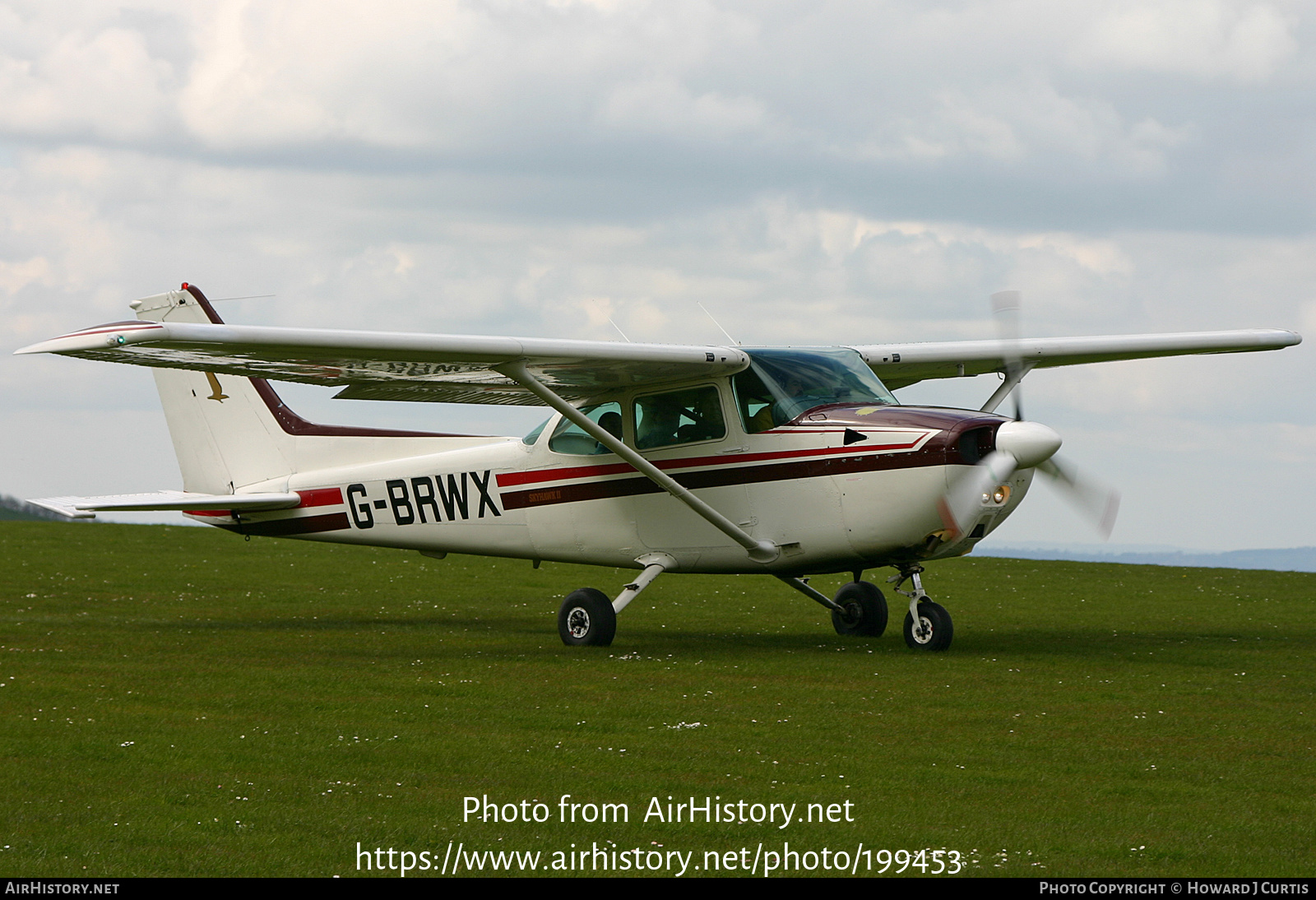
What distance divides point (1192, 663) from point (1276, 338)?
6.60 metres

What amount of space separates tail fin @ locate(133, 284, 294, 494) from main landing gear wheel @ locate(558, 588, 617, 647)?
490 cm

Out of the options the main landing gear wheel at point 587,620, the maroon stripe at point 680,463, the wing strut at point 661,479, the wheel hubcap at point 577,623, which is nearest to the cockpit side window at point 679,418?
the maroon stripe at point 680,463

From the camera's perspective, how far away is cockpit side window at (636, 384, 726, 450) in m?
14.0

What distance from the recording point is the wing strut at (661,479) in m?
13.2

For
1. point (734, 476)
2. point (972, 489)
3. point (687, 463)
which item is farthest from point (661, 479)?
point (972, 489)

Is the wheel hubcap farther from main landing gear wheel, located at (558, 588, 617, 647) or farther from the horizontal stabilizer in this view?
the horizontal stabilizer

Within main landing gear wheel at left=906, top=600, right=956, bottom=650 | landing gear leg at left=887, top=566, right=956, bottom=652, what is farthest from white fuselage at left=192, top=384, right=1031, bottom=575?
main landing gear wheel at left=906, top=600, right=956, bottom=650

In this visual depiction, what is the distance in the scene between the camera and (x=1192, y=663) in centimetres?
1284

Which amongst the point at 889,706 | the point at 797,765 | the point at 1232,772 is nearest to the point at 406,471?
the point at 889,706

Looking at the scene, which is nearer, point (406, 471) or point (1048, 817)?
point (1048, 817)

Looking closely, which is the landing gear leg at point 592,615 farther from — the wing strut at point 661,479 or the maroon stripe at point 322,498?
the maroon stripe at point 322,498

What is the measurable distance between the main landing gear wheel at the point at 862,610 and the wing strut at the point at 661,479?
1.86m

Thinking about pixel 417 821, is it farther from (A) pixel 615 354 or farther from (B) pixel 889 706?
(A) pixel 615 354
